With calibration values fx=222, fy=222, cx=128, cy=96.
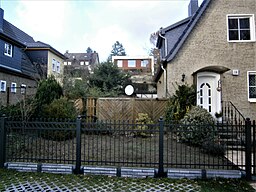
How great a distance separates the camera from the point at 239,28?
12.6 metres

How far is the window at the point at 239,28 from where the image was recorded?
1262 cm

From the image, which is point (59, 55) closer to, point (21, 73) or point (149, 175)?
point (21, 73)

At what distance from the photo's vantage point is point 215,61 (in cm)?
1248

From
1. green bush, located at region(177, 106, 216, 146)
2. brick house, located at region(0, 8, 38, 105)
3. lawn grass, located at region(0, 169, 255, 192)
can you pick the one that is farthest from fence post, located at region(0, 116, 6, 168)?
brick house, located at region(0, 8, 38, 105)

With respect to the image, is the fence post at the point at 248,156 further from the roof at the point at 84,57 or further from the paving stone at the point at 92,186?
the roof at the point at 84,57

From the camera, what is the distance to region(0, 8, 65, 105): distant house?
16500mm

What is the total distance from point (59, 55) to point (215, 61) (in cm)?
2000

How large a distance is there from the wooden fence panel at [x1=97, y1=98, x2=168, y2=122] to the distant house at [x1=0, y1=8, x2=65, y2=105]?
4.40 metres

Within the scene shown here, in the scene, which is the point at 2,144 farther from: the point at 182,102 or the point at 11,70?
the point at 11,70

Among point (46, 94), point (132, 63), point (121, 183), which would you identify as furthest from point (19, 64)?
point (132, 63)

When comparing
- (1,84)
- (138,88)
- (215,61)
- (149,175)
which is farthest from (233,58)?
(138,88)

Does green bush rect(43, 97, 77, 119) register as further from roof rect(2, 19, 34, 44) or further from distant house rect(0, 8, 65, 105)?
roof rect(2, 19, 34, 44)

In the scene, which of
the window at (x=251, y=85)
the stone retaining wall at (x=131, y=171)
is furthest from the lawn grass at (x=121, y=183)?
the window at (x=251, y=85)

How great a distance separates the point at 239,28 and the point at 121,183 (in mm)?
11452
